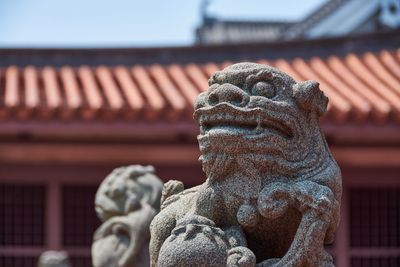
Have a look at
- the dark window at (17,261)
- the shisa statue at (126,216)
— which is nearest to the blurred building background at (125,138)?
the dark window at (17,261)

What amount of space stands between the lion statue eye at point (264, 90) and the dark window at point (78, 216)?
10.5 m

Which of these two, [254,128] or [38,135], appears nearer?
[254,128]

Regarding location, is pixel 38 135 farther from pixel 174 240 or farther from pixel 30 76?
pixel 174 240

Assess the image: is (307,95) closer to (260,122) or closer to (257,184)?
(260,122)

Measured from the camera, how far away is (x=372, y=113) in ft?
55.3

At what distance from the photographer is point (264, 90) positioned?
24.6 feet

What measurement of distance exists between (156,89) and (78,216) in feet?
6.59

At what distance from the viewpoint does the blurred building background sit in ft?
54.6

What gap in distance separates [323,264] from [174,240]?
710 mm

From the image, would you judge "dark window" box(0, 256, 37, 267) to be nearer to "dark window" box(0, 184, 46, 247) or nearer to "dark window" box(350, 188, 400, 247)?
"dark window" box(0, 184, 46, 247)

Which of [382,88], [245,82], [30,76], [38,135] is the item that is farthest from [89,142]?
[245,82]

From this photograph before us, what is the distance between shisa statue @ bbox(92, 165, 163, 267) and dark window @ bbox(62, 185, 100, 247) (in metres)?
6.19

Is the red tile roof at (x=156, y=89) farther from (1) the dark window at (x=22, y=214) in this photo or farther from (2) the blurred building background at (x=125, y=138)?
(1) the dark window at (x=22, y=214)

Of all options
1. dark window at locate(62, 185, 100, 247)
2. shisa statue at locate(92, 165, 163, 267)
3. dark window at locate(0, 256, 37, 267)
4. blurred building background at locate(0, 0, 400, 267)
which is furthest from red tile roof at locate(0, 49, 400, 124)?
shisa statue at locate(92, 165, 163, 267)
